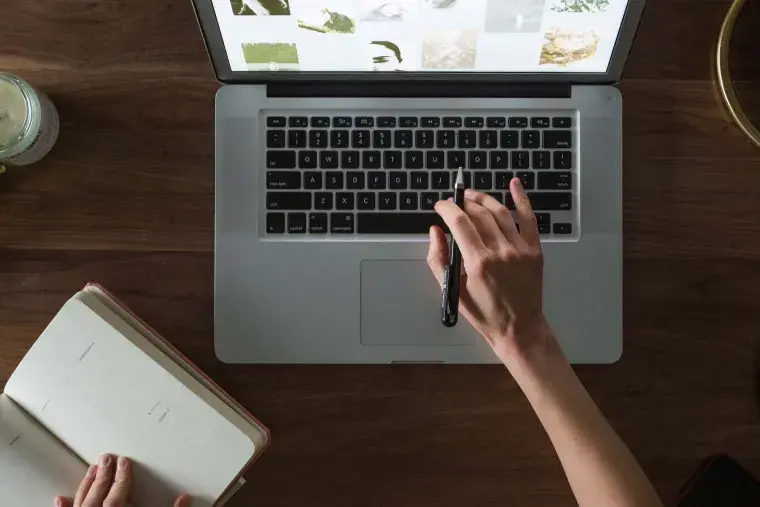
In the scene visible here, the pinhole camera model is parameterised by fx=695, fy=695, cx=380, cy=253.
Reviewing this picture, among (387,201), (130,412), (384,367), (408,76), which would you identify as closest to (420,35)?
(408,76)

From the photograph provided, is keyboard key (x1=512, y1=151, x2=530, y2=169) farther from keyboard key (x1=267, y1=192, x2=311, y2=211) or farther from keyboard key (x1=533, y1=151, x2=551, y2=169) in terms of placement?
keyboard key (x1=267, y1=192, x2=311, y2=211)

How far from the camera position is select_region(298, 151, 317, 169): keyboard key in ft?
2.23

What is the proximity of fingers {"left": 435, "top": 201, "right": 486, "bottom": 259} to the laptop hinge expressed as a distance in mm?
135

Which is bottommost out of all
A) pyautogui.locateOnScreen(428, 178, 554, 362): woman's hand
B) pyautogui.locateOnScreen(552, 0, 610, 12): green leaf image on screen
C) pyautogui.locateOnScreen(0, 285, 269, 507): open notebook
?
pyautogui.locateOnScreen(0, 285, 269, 507): open notebook

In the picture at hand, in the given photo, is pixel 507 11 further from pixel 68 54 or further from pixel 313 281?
→ pixel 68 54

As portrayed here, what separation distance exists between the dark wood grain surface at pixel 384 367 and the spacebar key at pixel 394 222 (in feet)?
0.47

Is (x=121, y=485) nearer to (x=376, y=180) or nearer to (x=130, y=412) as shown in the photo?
(x=130, y=412)

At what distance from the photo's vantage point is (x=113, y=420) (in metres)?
0.64

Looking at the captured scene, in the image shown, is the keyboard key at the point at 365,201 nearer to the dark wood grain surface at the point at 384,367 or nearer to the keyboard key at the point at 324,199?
the keyboard key at the point at 324,199

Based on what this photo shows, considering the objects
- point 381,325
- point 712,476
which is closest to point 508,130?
point 381,325

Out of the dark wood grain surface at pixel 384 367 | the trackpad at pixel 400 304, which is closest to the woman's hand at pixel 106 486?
the dark wood grain surface at pixel 384 367

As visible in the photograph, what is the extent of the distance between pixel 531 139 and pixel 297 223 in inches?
9.6

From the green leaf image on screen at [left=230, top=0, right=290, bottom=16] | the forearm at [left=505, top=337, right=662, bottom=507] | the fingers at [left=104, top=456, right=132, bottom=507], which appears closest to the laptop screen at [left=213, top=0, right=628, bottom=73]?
the green leaf image on screen at [left=230, top=0, right=290, bottom=16]

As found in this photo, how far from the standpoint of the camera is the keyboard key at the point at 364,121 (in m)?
0.68
